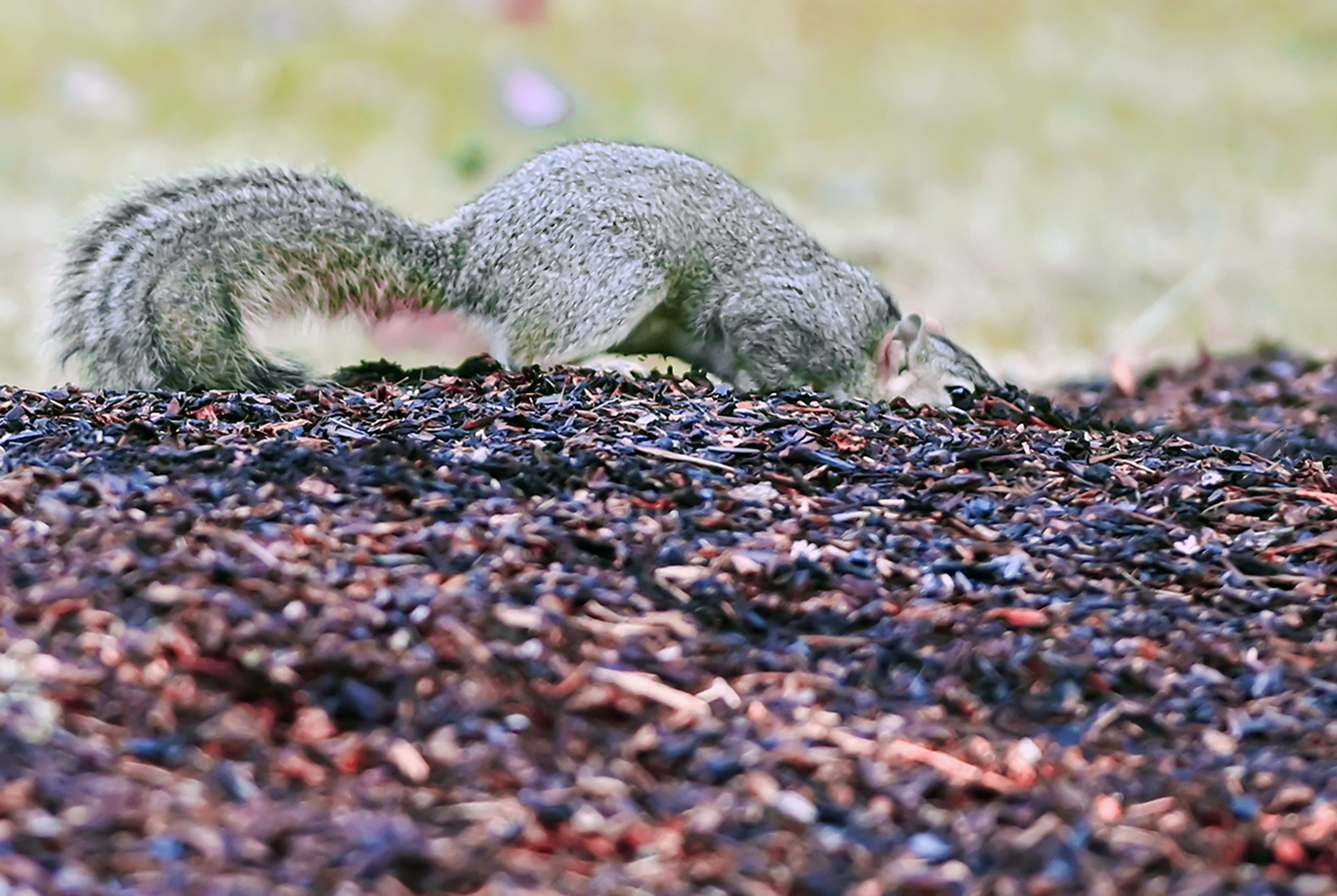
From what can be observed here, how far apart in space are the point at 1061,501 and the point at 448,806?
156 cm

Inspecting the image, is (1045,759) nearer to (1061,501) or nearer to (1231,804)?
(1231,804)

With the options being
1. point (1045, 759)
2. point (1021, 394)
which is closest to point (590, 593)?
point (1045, 759)

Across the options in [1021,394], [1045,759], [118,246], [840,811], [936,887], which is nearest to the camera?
[936,887]

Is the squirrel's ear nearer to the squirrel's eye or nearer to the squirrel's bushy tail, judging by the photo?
the squirrel's eye

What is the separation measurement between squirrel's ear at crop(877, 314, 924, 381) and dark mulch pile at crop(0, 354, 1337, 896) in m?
1.17

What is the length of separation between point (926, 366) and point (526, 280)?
4.00 ft

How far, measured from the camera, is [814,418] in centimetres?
322

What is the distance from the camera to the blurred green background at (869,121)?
328 inches

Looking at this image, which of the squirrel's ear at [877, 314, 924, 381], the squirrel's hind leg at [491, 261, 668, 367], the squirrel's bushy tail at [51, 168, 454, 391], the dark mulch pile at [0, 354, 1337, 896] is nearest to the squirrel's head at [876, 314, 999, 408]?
the squirrel's ear at [877, 314, 924, 381]

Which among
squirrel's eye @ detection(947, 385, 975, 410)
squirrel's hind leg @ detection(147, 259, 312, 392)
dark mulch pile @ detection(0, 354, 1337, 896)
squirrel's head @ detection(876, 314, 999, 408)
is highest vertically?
squirrel's head @ detection(876, 314, 999, 408)

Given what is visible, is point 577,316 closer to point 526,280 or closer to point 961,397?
point 526,280

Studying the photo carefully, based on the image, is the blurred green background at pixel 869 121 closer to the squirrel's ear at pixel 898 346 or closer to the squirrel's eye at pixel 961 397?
the squirrel's ear at pixel 898 346

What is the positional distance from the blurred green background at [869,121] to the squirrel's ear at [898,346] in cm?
A: 267

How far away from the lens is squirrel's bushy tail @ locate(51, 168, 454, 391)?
361 cm
